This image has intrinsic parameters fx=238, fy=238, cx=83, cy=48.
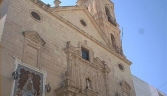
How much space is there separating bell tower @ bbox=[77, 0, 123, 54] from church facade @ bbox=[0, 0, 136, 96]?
1609mm

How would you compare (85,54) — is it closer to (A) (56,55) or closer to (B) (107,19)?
(A) (56,55)

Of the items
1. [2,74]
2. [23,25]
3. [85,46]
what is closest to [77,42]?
[85,46]

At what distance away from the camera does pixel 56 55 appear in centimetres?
1205

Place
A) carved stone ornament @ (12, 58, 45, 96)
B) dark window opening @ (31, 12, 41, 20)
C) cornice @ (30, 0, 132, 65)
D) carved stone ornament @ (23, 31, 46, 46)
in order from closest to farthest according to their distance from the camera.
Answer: carved stone ornament @ (12, 58, 45, 96)
carved stone ornament @ (23, 31, 46, 46)
dark window opening @ (31, 12, 41, 20)
cornice @ (30, 0, 132, 65)

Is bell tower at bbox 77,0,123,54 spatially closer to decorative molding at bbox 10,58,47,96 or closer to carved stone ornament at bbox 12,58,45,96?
decorative molding at bbox 10,58,47,96

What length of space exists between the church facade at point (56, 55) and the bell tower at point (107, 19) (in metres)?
1.61

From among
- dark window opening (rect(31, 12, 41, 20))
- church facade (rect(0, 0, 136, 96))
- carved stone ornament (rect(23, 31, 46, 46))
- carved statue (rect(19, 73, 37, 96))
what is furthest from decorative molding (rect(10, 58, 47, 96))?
dark window opening (rect(31, 12, 41, 20))

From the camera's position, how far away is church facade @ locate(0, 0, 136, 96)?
32.2ft

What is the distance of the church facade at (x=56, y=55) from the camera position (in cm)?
981

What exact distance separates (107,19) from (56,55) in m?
9.42

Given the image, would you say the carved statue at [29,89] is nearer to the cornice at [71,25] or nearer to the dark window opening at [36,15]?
the dark window opening at [36,15]

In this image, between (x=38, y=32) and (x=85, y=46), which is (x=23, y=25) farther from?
(x=85, y=46)

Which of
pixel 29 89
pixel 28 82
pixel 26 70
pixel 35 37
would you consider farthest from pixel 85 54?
pixel 29 89

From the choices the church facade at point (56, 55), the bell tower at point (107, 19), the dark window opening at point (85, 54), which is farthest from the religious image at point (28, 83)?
the bell tower at point (107, 19)
